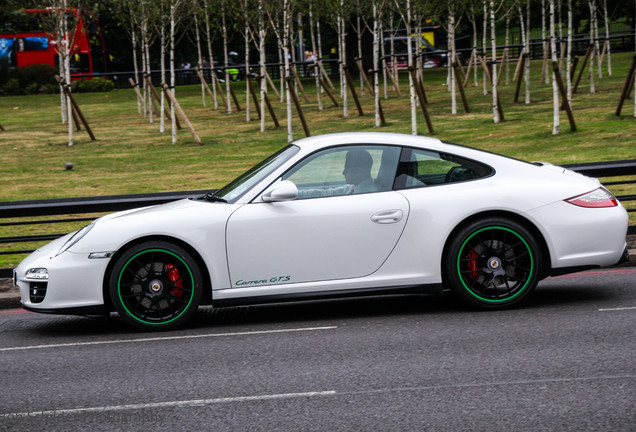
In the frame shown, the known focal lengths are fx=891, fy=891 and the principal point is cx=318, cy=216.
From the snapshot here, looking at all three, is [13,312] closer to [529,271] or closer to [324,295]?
[324,295]

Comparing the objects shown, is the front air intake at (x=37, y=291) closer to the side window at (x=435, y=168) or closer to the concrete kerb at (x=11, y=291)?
the concrete kerb at (x=11, y=291)

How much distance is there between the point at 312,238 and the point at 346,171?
657mm

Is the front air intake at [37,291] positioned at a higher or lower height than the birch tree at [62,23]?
lower

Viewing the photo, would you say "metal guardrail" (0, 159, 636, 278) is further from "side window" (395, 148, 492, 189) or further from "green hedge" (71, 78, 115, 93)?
"green hedge" (71, 78, 115, 93)

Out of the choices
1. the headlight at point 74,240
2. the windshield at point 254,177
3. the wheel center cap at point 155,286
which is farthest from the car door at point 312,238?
the headlight at point 74,240

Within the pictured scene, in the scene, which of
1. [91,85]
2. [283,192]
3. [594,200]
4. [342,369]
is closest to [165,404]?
[342,369]

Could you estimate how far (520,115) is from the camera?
974 inches

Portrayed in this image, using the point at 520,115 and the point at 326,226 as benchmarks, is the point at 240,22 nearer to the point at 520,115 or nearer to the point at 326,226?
the point at 520,115

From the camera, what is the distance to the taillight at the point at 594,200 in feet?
23.0

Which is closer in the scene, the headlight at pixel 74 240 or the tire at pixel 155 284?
the tire at pixel 155 284

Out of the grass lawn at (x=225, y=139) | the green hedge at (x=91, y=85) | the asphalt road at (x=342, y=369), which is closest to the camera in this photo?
the asphalt road at (x=342, y=369)

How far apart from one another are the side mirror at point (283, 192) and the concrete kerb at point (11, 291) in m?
3.23

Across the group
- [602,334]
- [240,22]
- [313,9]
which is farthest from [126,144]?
[602,334]

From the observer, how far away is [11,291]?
8828 millimetres
